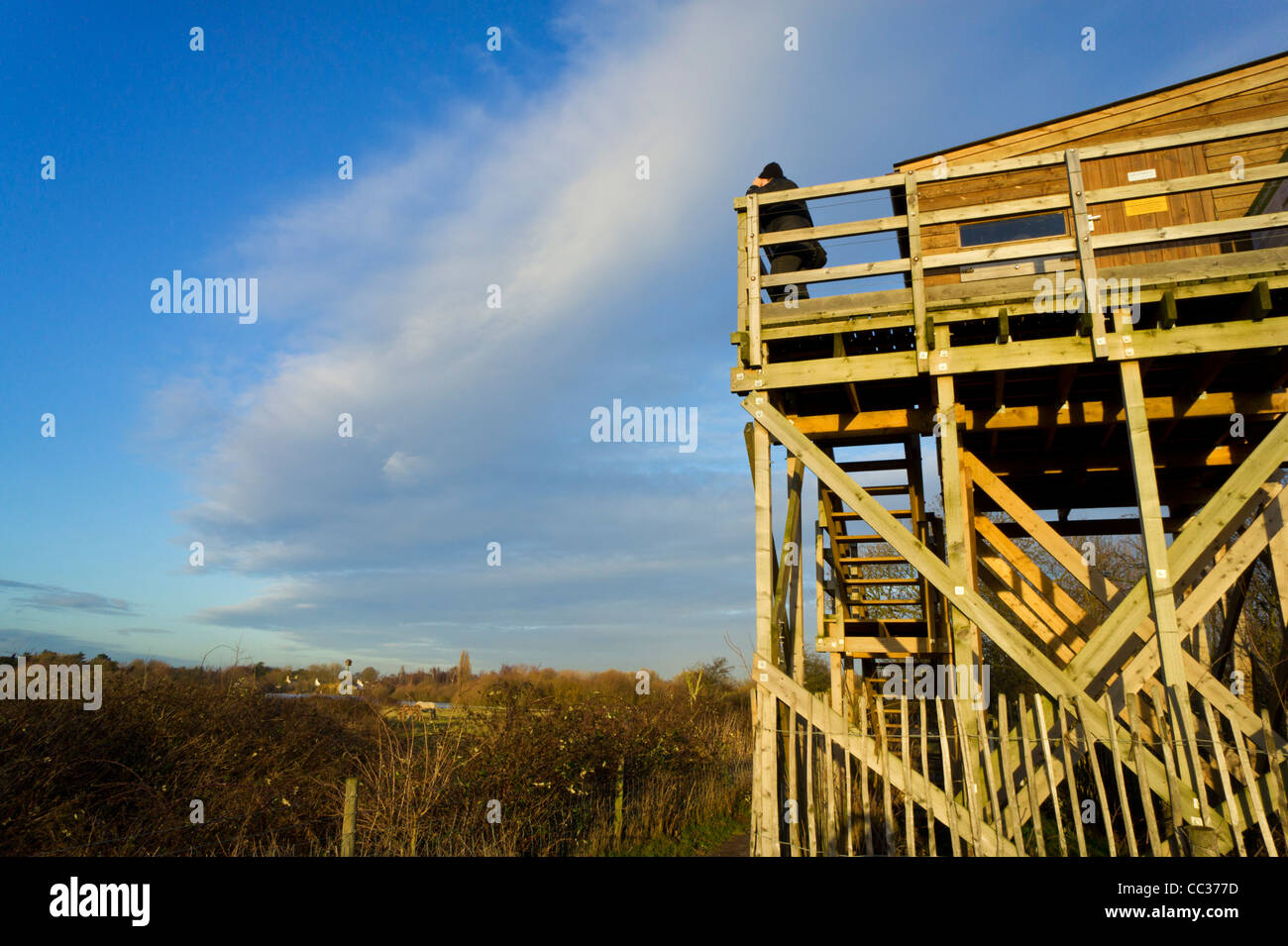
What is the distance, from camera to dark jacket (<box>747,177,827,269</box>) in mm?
8172

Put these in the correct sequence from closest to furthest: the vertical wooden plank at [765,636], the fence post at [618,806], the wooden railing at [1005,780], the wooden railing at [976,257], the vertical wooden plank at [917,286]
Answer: the wooden railing at [1005,780]
the vertical wooden plank at [765,636]
the wooden railing at [976,257]
the vertical wooden plank at [917,286]
the fence post at [618,806]

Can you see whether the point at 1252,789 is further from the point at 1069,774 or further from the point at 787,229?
the point at 787,229

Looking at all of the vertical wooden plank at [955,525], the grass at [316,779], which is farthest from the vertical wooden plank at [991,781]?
the grass at [316,779]

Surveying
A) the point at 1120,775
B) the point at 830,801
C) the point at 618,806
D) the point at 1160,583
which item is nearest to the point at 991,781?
the point at 1120,775

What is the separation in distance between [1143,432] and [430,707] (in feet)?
29.8

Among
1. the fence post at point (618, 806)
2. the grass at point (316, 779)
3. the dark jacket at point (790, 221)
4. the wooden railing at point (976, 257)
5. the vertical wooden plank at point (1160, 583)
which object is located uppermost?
the dark jacket at point (790, 221)

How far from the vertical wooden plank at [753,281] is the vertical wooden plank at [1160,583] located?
342 centimetres

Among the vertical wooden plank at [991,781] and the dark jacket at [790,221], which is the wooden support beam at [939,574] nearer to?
the vertical wooden plank at [991,781]

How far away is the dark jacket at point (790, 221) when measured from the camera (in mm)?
8172
